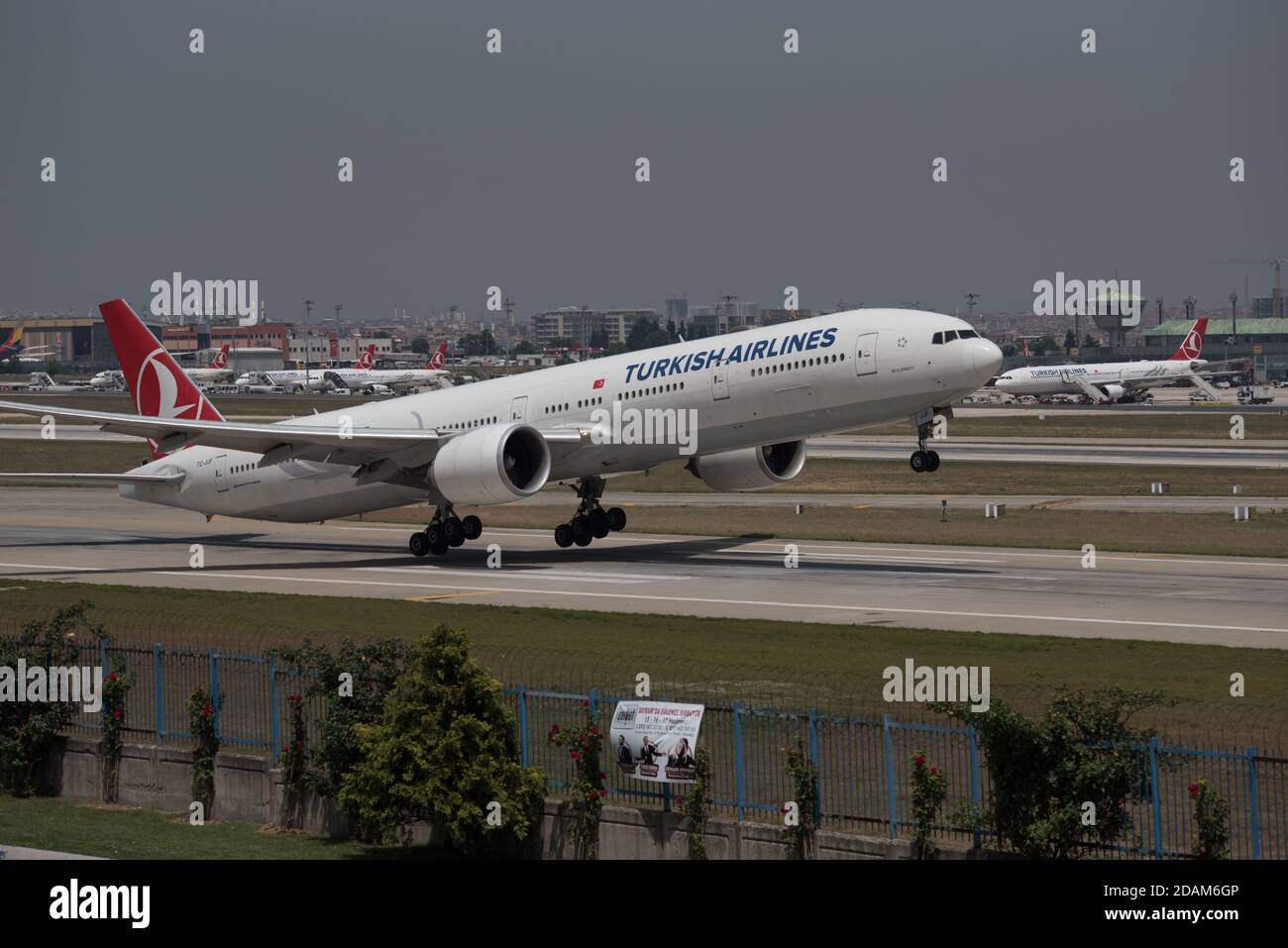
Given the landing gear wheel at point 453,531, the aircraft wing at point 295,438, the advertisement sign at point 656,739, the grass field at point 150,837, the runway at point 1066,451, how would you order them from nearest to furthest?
the advertisement sign at point 656,739, the grass field at point 150,837, the aircraft wing at point 295,438, the landing gear wheel at point 453,531, the runway at point 1066,451

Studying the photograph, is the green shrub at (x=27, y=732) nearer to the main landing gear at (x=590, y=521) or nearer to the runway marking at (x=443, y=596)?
the runway marking at (x=443, y=596)

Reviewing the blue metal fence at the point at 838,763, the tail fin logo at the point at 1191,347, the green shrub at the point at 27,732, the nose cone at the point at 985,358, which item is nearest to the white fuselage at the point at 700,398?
the nose cone at the point at 985,358

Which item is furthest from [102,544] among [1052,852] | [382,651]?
[1052,852]

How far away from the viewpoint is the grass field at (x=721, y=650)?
30781 millimetres

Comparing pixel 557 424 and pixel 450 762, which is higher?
pixel 557 424

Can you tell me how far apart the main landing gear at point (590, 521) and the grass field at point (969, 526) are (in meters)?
7.61

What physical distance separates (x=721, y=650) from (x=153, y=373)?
3689 cm

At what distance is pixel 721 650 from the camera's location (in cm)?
3753

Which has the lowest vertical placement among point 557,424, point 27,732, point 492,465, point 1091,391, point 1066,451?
point 27,732

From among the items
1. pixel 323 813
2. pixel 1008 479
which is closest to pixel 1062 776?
pixel 323 813

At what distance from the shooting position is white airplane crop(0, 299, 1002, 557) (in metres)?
50.3

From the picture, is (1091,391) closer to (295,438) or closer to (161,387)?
(161,387)

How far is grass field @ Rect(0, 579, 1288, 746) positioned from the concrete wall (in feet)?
18.2
